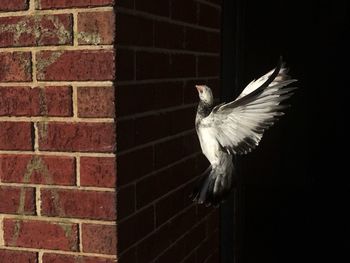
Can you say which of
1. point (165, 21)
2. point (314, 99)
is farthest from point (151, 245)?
point (314, 99)

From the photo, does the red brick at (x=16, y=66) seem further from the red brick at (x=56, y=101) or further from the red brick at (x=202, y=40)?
the red brick at (x=202, y=40)

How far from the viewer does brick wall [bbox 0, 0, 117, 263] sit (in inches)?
59.7

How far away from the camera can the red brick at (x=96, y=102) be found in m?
1.51

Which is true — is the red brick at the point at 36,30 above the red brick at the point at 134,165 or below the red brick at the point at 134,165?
above

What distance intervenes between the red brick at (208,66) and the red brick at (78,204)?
0.89m

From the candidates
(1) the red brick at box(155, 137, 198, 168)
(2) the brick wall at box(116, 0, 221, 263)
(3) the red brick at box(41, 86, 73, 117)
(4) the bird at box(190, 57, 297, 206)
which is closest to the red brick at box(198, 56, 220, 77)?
(2) the brick wall at box(116, 0, 221, 263)

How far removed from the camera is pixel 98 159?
1.55m

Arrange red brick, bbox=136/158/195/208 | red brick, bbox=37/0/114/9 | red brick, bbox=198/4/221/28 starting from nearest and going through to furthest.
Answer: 1. red brick, bbox=37/0/114/9
2. red brick, bbox=136/158/195/208
3. red brick, bbox=198/4/221/28

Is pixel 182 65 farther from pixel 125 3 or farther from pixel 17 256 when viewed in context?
pixel 17 256

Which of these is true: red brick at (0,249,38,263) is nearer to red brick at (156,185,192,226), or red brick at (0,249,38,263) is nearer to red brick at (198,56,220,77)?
red brick at (156,185,192,226)

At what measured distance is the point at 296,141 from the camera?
2625 millimetres

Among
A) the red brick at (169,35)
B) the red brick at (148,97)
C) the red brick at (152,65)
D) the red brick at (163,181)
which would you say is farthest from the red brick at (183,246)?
the red brick at (169,35)

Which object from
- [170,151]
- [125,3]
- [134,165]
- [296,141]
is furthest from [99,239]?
[296,141]

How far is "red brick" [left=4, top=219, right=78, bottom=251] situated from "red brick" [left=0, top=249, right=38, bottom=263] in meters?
0.02
